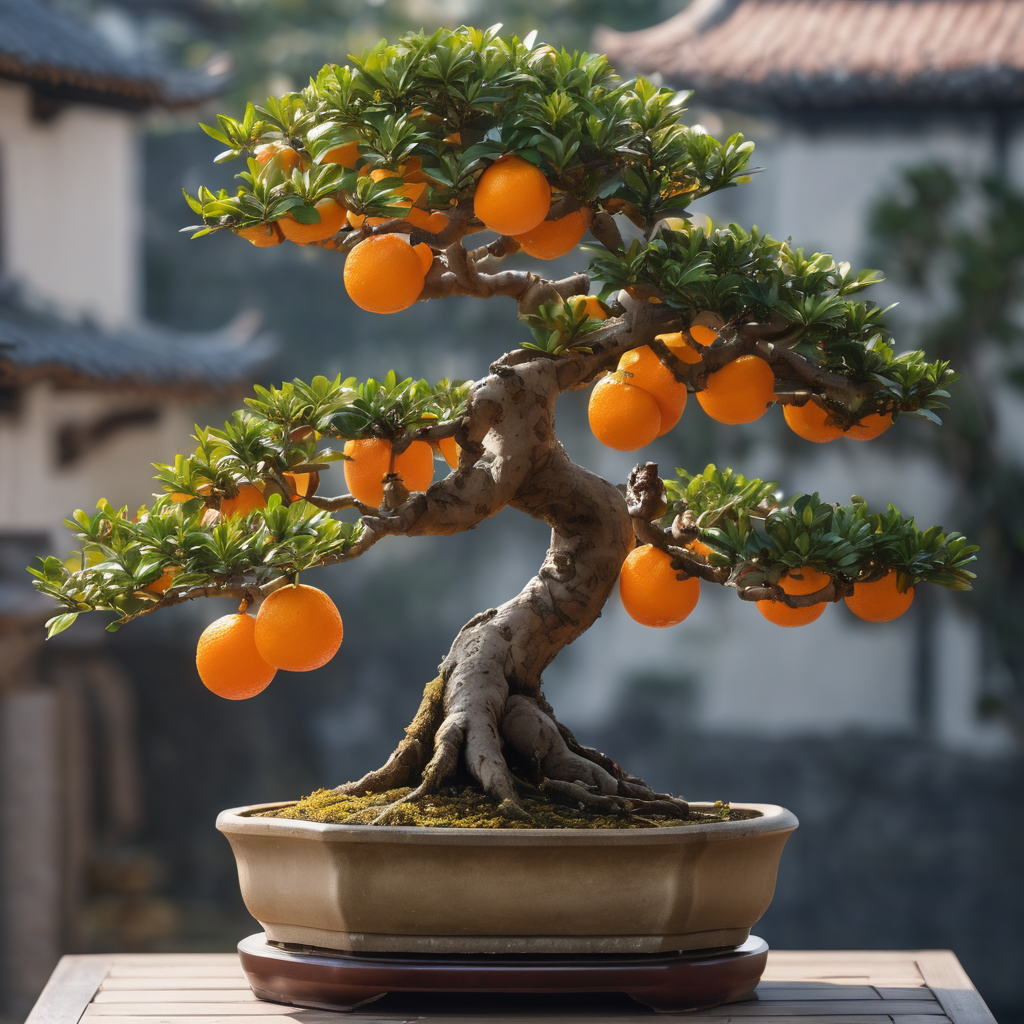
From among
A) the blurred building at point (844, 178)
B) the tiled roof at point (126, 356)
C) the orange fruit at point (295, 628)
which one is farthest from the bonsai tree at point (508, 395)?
the blurred building at point (844, 178)

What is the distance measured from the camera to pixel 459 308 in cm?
642

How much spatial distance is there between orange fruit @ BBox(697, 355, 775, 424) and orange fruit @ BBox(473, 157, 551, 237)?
0.62 ft

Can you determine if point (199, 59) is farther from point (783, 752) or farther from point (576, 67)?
point (576, 67)

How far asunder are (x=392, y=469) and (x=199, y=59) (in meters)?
7.15

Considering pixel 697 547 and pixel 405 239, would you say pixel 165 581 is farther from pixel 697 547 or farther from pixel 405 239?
pixel 697 547

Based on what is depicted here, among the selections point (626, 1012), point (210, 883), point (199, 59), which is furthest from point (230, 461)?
point (199, 59)

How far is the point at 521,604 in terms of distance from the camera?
1098 mm

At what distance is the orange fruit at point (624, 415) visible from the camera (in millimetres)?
977

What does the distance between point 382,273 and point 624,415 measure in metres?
0.21

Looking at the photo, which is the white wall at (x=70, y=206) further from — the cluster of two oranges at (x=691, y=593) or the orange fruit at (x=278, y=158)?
the cluster of two oranges at (x=691, y=593)

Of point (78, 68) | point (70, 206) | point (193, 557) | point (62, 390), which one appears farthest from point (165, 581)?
point (70, 206)

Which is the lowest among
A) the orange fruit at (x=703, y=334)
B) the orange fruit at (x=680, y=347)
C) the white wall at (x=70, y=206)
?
the orange fruit at (x=680, y=347)

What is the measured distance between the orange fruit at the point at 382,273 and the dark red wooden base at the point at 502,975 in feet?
1.45

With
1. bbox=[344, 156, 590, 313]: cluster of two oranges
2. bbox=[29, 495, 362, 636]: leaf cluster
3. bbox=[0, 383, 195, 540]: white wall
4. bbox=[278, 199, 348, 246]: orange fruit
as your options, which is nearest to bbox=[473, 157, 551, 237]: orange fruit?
bbox=[344, 156, 590, 313]: cluster of two oranges
